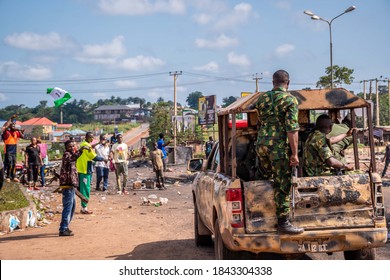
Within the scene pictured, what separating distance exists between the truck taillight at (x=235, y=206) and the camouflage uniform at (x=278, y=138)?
36cm

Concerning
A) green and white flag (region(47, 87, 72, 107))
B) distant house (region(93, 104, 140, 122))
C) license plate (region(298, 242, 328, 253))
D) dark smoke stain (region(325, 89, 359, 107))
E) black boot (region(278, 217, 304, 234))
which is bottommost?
license plate (region(298, 242, 328, 253))

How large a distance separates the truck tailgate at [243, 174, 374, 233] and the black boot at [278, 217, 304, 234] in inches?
4.1

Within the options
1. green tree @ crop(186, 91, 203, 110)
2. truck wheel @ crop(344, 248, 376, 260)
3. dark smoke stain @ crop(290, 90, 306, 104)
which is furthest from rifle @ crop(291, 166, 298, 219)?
green tree @ crop(186, 91, 203, 110)

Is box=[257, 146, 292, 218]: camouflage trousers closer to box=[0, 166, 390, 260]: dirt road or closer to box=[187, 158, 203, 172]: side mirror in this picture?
box=[0, 166, 390, 260]: dirt road

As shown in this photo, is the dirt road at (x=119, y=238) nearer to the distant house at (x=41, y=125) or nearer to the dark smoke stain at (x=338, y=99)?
the dark smoke stain at (x=338, y=99)

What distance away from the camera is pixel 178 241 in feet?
32.5

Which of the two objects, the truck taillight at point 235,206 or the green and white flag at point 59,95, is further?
the green and white flag at point 59,95

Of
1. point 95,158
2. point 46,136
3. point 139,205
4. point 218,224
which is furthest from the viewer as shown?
point 46,136

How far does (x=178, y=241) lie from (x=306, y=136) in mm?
3164

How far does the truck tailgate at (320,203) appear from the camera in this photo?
6.33 m

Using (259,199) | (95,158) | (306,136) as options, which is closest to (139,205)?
(95,158)

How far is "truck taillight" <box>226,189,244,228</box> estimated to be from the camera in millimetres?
6297

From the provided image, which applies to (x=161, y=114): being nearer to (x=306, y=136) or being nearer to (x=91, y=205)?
(x=91, y=205)

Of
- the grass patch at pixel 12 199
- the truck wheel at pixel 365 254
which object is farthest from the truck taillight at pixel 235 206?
the grass patch at pixel 12 199
